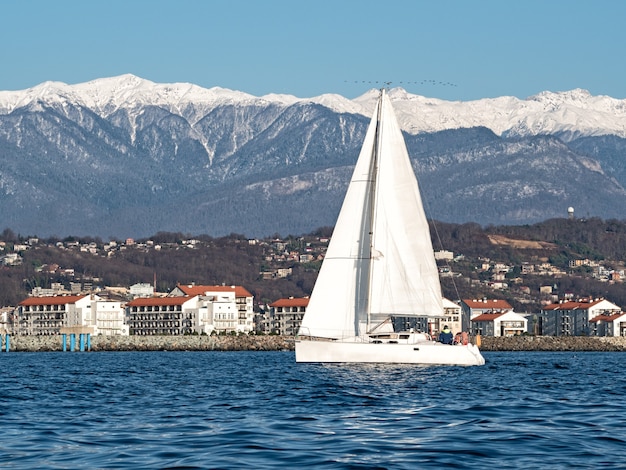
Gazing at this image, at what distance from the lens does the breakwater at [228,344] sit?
16250cm

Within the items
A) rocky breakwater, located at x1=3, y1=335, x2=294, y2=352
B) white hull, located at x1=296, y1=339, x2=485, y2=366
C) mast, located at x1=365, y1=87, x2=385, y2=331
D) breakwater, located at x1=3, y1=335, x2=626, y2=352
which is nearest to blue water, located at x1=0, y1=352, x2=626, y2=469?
white hull, located at x1=296, y1=339, x2=485, y2=366

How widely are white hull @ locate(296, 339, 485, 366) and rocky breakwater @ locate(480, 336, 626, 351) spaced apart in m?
93.4

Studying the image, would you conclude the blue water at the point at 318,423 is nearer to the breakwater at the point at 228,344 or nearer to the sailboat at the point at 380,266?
the sailboat at the point at 380,266

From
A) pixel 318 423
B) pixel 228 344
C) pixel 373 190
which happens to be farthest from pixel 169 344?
pixel 318 423

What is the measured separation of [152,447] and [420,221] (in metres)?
43.4

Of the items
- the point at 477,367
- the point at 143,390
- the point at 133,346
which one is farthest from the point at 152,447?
the point at 133,346

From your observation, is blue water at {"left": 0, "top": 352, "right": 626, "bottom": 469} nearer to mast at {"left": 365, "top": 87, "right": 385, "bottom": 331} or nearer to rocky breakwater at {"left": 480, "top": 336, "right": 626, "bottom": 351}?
mast at {"left": 365, "top": 87, "right": 385, "bottom": 331}

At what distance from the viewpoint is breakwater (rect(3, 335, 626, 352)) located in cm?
16250

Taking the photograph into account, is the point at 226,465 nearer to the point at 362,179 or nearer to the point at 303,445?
the point at 303,445

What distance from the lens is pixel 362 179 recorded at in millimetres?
74438

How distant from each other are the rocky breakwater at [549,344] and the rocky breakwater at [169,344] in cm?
2600

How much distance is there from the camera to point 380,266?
7325 cm

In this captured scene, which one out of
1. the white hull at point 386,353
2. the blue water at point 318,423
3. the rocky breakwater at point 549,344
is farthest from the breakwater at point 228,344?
the blue water at point 318,423

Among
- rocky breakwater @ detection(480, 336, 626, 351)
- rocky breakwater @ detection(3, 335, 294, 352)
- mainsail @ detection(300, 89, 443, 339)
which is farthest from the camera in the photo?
rocky breakwater @ detection(480, 336, 626, 351)
